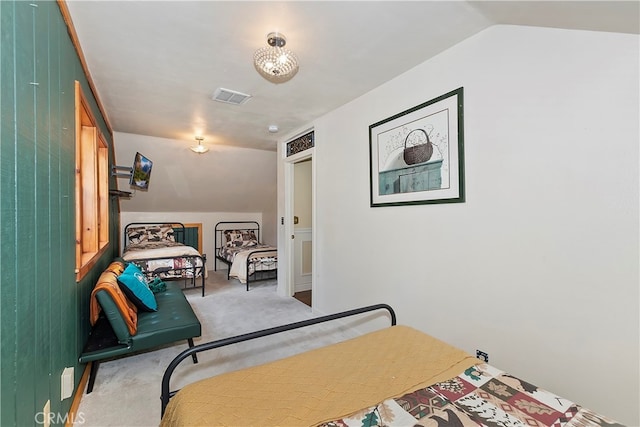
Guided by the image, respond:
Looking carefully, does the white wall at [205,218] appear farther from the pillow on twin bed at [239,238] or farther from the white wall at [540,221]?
the white wall at [540,221]

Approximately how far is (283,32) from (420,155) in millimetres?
1292

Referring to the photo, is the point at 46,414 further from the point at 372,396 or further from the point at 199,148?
the point at 199,148

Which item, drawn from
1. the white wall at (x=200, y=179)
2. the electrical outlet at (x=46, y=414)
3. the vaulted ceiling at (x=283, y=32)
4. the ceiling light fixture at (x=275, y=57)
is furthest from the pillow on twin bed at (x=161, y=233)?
the ceiling light fixture at (x=275, y=57)

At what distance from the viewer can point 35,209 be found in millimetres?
1161

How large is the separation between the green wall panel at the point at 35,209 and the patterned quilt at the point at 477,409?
113 centimetres

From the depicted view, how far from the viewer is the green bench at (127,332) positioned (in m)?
1.98

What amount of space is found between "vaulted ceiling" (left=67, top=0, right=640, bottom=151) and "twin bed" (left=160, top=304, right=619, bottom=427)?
5.22ft

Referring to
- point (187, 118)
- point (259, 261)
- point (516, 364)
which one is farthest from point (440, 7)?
point (259, 261)

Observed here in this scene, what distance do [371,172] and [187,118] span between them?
7.65 ft

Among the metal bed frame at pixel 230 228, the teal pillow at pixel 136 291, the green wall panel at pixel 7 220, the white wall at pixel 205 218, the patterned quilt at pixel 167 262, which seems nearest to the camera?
the green wall panel at pixel 7 220

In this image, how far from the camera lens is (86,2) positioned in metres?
1.54

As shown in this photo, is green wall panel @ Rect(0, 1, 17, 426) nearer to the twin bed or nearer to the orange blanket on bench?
the twin bed

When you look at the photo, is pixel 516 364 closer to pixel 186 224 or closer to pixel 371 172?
pixel 371 172

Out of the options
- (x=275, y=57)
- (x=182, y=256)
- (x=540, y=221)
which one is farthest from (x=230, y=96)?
(x=182, y=256)
